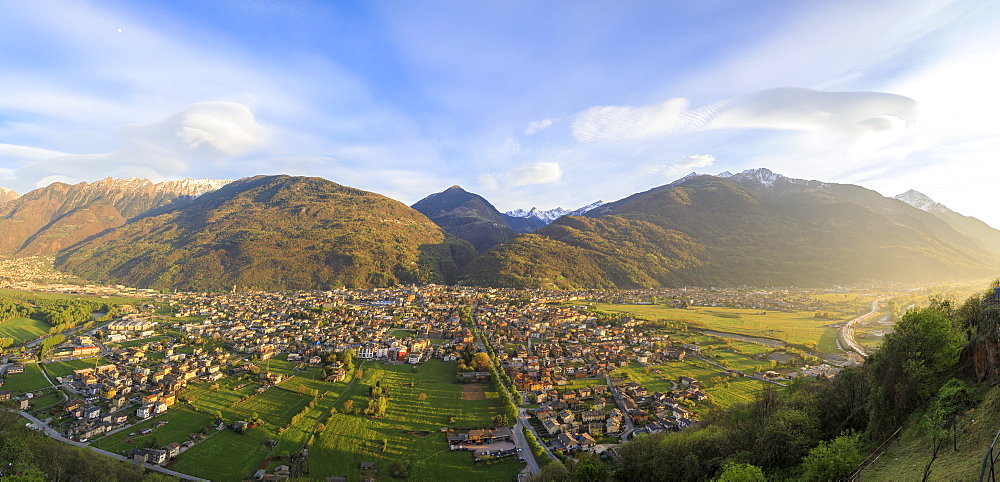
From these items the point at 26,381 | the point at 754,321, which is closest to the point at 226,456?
the point at 26,381

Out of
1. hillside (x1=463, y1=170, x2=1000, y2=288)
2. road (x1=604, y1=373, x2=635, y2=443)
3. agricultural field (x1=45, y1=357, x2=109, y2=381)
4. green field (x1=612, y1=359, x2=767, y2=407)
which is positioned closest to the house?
agricultural field (x1=45, y1=357, x2=109, y2=381)

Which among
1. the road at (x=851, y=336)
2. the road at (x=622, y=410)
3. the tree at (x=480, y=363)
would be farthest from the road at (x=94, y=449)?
the road at (x=851, y=336)

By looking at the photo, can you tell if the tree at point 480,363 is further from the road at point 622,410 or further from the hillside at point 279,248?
the hillside at point 279,248

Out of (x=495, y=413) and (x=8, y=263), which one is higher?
(x=8, y=263)

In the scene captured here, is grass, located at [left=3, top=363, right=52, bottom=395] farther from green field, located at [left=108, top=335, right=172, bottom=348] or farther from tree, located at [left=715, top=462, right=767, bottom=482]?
tree, located at [left=715, top=462, right=767, bottom=482]

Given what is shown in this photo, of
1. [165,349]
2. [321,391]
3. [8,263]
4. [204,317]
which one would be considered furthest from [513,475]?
[8,263]

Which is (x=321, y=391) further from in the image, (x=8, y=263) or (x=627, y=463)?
(x=8, y=263)

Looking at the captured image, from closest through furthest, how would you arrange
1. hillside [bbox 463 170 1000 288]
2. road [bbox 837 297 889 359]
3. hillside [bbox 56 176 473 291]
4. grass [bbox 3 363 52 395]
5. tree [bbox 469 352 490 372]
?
grass [bbox 3 363 52 395] → tree [bbox 469 352 490 372] → road [bbox 837 297 889 359] → hillside [bbox 56 176 473 291] → hillside [bbox 463 170 1000 288]
